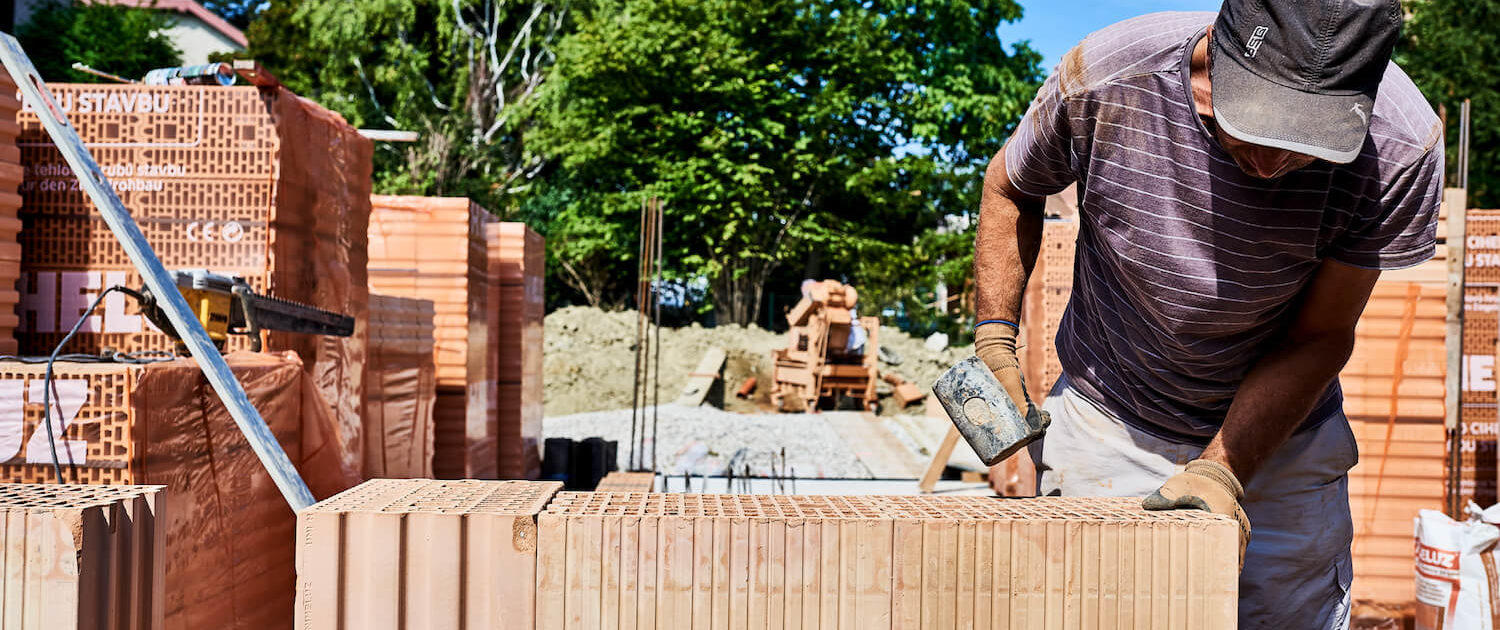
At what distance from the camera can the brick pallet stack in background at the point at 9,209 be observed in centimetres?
287

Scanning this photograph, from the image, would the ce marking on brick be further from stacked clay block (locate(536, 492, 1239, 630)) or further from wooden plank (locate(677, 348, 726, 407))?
wooden plank (locate(677, 348, 726, 407))

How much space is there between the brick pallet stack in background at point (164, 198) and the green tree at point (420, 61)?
69.1ft

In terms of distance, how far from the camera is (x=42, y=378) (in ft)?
7.43

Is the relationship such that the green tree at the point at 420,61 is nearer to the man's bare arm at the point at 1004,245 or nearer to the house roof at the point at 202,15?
the house roof at the point at 202,15

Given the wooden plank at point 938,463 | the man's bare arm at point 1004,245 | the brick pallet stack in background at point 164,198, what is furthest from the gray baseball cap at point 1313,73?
the wooden plank at point 938,463

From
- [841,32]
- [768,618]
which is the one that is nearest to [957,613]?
[768,618]

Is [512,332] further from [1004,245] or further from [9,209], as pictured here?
[1004,245]

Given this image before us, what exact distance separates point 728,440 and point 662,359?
7.91 m

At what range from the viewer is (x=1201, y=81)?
1.86 meters

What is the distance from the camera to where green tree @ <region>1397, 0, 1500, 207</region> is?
1706 centimetres

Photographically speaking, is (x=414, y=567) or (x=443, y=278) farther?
(x=443, y=278)

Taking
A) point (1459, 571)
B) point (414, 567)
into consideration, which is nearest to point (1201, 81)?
point (414, 567)

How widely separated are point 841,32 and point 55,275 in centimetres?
2234

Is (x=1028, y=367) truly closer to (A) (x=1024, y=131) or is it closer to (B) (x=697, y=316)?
(A) (x=1024, y=131)
